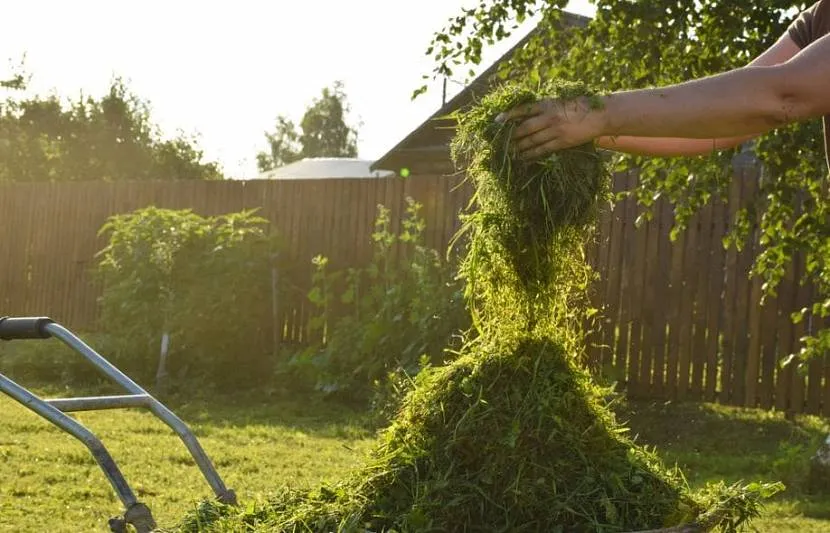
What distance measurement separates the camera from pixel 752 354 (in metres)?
7.34

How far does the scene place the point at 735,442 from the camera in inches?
261

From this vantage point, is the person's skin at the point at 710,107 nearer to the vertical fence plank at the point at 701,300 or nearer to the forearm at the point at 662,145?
the forearm at the point at 662,145

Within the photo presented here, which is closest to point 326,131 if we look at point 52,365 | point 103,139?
point 103,139

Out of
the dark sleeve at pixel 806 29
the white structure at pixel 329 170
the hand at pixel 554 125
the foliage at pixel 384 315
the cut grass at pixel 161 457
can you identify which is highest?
the white structure at pixel 329 170

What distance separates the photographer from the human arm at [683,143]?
254cm

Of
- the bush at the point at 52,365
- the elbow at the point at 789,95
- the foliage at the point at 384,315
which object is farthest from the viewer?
the bush at the point at 52,365

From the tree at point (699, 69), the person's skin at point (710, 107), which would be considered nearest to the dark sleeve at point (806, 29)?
the person's skin at point (710, 107)

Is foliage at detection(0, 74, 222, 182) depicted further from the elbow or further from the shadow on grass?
the elbow

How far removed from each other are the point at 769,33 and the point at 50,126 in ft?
94.7

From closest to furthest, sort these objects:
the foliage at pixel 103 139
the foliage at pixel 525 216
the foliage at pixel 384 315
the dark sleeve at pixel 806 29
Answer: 1. the foliage at pixel 525 216
2. the dark sleeve at pixel 806 29
3. the foliage at pixel 384 315
4. the foliage at pixel 103 139

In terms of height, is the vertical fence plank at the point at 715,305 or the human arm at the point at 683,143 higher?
the human arm at the point at 683,143

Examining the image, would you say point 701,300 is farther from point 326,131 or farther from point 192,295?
point 326,131

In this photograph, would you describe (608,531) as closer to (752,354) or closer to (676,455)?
(676,455)

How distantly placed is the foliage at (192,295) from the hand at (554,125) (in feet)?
22.6
